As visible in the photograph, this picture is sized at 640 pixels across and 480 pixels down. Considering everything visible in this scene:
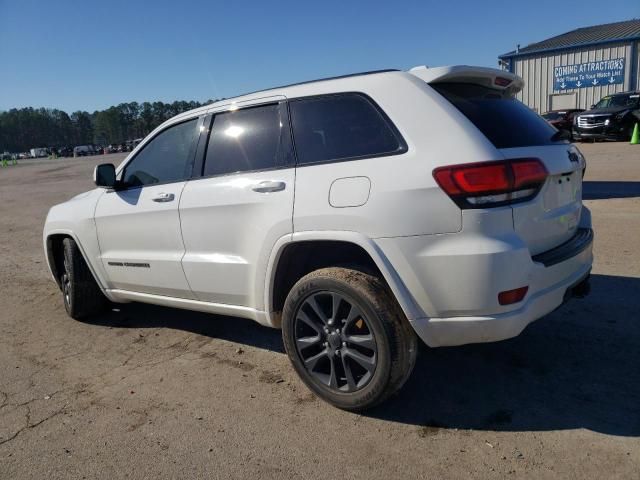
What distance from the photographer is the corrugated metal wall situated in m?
33.1

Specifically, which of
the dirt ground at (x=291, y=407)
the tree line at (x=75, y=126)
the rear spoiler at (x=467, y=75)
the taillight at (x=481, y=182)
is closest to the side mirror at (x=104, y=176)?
the dirt ground at (x=291, y=407)

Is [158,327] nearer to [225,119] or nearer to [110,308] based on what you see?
[110,308]

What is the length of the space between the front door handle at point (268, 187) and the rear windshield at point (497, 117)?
1058 mm

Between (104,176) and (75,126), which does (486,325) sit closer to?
(104,176)

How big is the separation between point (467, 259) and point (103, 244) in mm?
3190

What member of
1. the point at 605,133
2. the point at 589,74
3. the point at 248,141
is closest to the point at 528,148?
the point at 248,141

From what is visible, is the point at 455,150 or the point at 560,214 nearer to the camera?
the point at 455,150

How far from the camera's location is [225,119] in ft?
12.4

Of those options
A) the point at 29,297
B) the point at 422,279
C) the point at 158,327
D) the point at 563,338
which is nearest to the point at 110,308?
the point at 158,327

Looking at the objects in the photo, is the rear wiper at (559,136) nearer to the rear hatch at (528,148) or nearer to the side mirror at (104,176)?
the rear hatch at (528,148)

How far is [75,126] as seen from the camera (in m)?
146

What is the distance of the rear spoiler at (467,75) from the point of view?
2994 mm

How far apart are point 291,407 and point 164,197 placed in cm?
179

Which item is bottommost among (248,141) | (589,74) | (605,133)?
(605,133)
